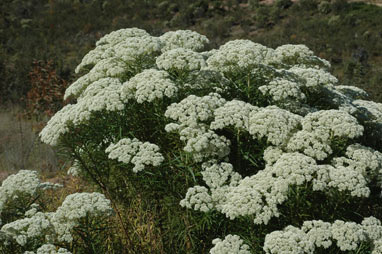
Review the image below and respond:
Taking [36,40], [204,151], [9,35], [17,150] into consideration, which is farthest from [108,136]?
[9,35]

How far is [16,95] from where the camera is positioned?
59.9 feet

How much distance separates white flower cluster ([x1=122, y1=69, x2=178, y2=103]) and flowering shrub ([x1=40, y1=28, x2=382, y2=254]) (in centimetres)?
1

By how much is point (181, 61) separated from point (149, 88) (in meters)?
0.74

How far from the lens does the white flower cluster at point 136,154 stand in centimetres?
480

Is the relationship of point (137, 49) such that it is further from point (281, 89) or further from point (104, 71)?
point (281, 89)

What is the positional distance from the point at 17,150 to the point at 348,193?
355 inches

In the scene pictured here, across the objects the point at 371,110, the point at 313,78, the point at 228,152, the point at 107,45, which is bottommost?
the point at 371,110

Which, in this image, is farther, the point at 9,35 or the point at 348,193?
the point at 9,35

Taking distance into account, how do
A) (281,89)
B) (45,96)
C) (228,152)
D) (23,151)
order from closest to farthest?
(228,152)
(281,89)
(23,151)
(45,96)

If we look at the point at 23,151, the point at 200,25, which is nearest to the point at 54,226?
the point at 23,151

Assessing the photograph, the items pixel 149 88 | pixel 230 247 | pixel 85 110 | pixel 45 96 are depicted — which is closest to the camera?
pixel 230 247

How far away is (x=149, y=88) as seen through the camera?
5348 millimetres

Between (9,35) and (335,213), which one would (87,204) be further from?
(9,35)

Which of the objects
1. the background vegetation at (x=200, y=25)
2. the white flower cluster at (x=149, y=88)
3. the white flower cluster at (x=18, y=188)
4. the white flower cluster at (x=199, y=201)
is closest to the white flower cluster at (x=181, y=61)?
the white flower cluster at (x=149, y=88)
